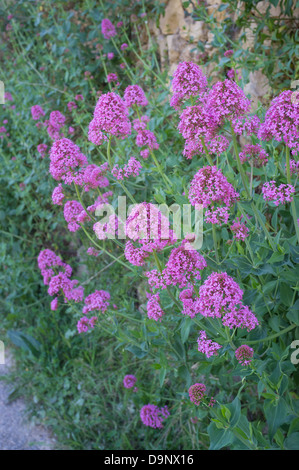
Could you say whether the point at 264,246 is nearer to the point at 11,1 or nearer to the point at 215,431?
the point at 215,431

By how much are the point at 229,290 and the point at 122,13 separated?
330cm

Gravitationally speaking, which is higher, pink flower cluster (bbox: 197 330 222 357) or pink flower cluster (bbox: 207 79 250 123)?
pink flower cluster (bbox: 207 79 250 123)

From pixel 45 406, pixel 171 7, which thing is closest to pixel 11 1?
pixel 171 7

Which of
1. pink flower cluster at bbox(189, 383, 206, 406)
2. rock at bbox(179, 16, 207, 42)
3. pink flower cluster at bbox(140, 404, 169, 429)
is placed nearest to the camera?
pink flower cluster at bbox(189, 383, 206, 406)

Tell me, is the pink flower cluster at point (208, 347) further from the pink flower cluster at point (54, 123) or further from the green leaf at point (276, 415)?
the pink flower cluster at point (54, 123)

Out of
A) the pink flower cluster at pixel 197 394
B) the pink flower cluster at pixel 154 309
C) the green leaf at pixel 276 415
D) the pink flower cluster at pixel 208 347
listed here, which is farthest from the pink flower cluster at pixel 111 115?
the green leaf at pixel 276 415

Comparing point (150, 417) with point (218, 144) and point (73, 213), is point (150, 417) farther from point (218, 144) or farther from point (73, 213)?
point (218, 144)

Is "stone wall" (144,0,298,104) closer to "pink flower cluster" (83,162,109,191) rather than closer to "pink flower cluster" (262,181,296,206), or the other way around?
"pink flower cluster" (83,162,109,191)

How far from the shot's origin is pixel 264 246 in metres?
1.57

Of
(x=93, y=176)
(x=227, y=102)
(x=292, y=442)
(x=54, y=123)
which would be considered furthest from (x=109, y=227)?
(x=54, y=123)

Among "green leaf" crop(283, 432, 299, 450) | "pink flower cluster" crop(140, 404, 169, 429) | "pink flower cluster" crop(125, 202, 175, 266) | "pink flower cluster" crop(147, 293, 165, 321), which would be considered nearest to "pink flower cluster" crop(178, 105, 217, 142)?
"pink flower cluster" crop(125, 202, 175, 266)

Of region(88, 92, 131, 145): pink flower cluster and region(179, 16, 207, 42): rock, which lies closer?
region(88, 92, 131, 145): pink flower cluster

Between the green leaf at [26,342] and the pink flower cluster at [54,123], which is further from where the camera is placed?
the green leaf at [26,342]

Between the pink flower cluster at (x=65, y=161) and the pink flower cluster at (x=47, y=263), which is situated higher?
the pink flower cluster at (x=65, y=161)
